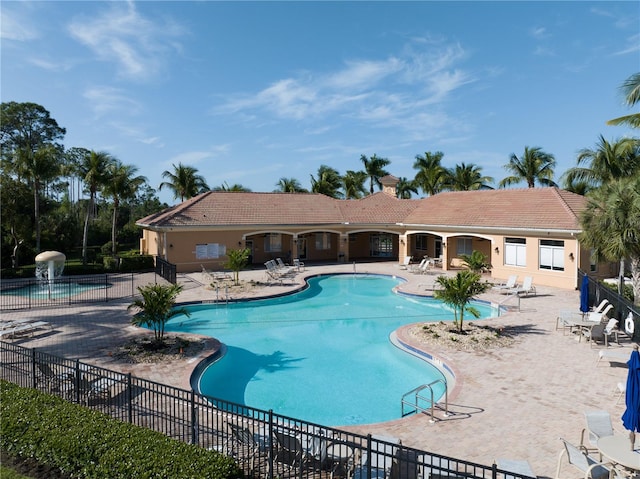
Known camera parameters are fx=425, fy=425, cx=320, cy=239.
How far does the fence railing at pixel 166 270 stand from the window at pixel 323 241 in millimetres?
14628

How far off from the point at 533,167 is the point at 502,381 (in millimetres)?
37446

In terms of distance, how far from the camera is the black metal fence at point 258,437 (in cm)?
629

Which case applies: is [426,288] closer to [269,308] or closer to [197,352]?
[269,308]

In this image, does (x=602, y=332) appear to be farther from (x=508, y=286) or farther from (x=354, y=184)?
(x=354, y=184)

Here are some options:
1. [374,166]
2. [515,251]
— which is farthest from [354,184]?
[515,251]

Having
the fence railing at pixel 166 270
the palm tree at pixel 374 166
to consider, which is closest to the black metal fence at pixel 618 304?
the fence railing at pixel 166 270

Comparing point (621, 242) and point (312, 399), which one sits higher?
point (621, 242)

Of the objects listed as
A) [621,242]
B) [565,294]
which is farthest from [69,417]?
[565,294]

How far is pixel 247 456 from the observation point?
754 centimetres

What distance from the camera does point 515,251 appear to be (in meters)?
27.4

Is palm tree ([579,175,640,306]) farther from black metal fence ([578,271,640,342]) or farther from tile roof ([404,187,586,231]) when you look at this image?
tile roof ([404,187,586,231])

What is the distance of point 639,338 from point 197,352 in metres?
14.3

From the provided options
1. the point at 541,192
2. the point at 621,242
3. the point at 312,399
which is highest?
the point at 541,192

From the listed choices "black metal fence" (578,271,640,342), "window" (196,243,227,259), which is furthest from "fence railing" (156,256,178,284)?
"black metal fence" (578,271,640,342)
